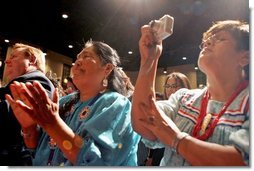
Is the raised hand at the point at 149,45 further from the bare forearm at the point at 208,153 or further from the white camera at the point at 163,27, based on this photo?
the bare forearm at the point at 208,153

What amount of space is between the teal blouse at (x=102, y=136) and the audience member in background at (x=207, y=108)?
0.28 feet

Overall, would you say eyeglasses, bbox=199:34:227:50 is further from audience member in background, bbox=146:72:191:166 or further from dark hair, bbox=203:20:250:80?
audience member in background, bbox=146:72:191:166

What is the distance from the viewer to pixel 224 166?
900 mm

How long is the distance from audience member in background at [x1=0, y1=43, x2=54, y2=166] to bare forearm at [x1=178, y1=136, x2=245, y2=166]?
23.4 inches

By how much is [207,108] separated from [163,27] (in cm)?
31

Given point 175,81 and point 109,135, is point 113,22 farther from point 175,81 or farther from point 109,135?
point 109,135

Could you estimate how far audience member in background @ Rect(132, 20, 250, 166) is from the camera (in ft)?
2.93

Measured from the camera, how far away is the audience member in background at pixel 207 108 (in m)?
0.89

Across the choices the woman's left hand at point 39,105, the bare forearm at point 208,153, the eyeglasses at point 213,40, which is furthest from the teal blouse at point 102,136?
the eyeglasses at point 213,40

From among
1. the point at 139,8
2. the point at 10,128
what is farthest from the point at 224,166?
the point at 10,128

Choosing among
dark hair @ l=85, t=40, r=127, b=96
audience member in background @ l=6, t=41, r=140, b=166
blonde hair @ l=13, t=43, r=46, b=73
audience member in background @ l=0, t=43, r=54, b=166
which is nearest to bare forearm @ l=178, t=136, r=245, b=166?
audience member in background @ l=6, t=41, r=140, b=166

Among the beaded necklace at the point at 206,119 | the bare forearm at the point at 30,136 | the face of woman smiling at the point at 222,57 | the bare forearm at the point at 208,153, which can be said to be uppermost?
the face of woman smiling at the point at 222,57

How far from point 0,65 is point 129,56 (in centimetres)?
54

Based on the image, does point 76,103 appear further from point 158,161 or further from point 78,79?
point 158,161
